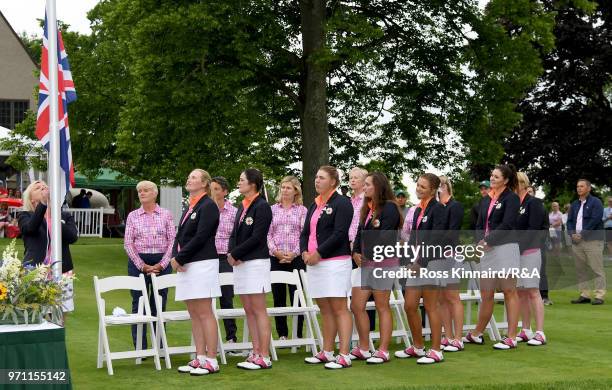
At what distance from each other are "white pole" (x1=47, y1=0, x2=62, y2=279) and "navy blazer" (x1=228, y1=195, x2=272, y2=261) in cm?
182

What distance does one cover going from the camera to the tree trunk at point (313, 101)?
84.7 ft

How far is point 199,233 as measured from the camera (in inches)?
414

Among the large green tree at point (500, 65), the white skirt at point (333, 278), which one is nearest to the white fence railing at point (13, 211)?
the large green tree at point (500, 65)

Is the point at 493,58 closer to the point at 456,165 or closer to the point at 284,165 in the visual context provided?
the point at 456,165

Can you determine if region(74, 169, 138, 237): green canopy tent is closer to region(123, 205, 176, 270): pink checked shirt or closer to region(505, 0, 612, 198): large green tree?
region(505, 0, 612, 198): large green tree

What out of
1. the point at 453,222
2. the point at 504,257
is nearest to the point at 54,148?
the point at 453,222

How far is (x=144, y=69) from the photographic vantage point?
79.2 feet

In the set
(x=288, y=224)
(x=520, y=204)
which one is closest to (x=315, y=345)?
(x=288, y=224)

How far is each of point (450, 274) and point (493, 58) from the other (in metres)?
15.3

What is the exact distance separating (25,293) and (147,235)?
4.23 meters

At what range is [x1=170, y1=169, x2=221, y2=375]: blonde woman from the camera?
10547mm

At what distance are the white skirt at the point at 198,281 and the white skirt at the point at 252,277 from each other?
14.1 inches

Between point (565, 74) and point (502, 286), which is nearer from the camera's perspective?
point (502, 286)

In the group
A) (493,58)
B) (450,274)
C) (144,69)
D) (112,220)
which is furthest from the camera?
(112,220)
